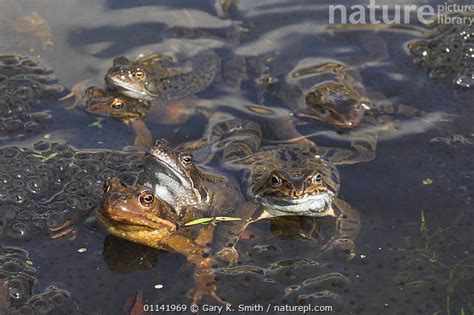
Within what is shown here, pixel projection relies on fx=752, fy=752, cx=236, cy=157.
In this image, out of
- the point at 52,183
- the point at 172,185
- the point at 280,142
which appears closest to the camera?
the point at 172,185

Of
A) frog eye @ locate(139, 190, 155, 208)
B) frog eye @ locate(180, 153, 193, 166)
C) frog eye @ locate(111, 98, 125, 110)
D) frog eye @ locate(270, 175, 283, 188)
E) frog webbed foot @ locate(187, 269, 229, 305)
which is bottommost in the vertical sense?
frog webbed foot @ locate(187, 269, 229, 305)

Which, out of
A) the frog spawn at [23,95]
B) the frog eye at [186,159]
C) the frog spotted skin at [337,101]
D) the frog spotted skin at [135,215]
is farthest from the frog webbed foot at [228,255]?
the frog spawn at [23,95]

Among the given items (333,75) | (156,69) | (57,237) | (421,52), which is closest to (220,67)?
(156,69)

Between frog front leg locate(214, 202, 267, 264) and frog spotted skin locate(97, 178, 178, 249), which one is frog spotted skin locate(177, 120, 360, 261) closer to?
frog front leg locate(214, 202, 267, 264)

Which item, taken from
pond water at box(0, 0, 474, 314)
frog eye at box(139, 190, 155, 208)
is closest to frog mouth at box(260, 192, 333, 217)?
pond water at box(0, 0, 474, 314)

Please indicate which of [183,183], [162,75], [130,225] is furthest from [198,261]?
[162,75]

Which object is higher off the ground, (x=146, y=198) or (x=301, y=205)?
(x=146, y=198)

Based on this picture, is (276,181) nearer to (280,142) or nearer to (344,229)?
(344,229)
